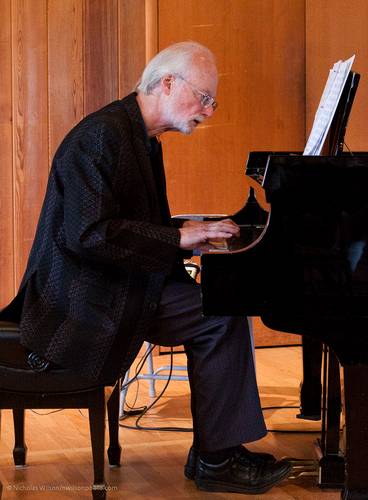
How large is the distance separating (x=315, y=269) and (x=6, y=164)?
9.04 ft

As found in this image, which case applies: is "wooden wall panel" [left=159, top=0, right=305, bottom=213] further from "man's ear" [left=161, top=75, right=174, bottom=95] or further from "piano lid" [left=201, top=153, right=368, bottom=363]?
"piano lid" [left=201, top=153, right=368, bottom=363]

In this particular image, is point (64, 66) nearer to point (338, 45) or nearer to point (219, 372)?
point (338, 45)

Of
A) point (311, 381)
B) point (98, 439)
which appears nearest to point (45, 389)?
point (98, 439)

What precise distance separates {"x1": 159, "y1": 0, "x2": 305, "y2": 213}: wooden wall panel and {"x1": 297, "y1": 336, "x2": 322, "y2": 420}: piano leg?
1688mm

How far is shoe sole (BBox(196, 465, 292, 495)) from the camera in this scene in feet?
9.16

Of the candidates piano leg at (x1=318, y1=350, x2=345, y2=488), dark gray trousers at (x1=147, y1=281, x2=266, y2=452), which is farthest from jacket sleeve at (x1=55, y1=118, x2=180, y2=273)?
piano leg at (x1=318, y1=350, x2=345, y2=488)

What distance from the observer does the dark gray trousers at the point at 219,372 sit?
9.02 feet

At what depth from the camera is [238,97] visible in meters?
5.05

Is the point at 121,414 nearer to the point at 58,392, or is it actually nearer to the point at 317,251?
the point at 58,392

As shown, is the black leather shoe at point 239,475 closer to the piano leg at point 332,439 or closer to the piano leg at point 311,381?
the piano leg at point 332,439

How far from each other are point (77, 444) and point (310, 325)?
136 centimetres

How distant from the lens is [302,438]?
344cm

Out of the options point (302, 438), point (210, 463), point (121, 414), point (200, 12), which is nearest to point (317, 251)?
point (210, 463)

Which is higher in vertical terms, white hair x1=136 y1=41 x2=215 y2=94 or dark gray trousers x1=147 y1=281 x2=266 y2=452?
white hair x1=136 y1=41 x2=215 y2=94
